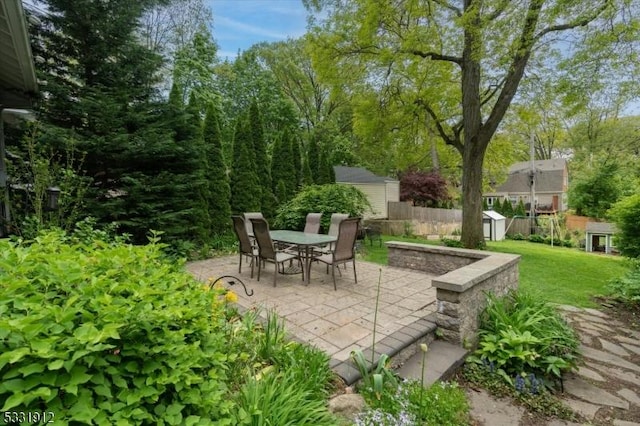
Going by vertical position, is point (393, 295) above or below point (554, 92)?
below

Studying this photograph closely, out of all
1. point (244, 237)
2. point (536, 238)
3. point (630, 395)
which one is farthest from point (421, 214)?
point (630, 395)

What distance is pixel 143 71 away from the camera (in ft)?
19.7

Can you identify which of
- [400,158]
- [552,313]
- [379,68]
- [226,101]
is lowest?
[552,313]

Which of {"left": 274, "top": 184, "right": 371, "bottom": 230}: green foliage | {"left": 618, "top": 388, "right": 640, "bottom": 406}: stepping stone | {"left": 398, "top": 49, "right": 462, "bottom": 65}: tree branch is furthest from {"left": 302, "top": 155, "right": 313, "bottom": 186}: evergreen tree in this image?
{"left": 618, "top": 388, "right": 640, "bottom": 406}: stepping stone

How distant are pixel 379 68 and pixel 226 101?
1093cm

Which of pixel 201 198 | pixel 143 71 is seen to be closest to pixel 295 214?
pixel 201 198

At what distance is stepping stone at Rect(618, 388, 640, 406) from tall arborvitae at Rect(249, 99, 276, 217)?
8.15 meters

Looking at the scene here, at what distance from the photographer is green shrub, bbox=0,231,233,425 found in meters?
0.95

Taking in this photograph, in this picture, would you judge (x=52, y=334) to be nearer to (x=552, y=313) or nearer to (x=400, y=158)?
(x=552, y=313)

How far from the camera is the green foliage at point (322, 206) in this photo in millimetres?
8430

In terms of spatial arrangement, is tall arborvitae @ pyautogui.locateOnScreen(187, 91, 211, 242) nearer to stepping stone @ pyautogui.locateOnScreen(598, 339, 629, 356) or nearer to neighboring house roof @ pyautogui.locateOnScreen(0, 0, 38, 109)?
neighboring house roof @ pyautogui.locateOnScreen(0, 0, 38, 109)

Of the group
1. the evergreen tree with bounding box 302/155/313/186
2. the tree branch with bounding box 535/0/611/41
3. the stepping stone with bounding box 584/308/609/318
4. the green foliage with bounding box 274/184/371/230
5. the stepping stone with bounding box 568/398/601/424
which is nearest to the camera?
the stepping stone with bounding box 568/398/601/424

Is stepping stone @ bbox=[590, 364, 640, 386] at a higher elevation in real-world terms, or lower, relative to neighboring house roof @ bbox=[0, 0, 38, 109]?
lower

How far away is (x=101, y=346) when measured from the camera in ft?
3.30
